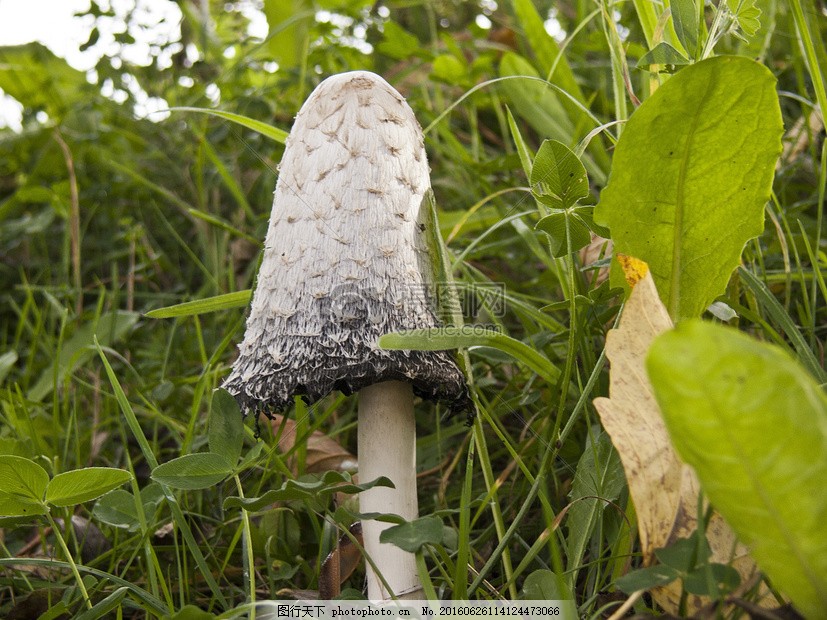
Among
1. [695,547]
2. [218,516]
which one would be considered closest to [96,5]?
[218,516]

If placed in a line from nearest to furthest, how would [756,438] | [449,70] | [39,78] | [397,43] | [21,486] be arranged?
1. [756,438]
2. [21,486]
3. [449,70]
4. [397,43]
5. [39,78]

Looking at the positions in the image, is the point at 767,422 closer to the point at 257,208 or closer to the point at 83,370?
the point at 83,370

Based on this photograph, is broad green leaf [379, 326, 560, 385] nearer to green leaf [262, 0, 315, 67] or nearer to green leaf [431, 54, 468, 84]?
green leaf [431, 54, 468, 84]

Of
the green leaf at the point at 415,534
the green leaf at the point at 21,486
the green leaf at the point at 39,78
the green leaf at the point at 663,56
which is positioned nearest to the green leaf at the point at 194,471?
Answer: the green leaf at the point at 21,486

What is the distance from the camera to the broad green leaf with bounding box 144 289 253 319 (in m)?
1.58

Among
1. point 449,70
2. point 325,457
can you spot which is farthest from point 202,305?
point 449,70

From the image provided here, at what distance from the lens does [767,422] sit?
753 millimetres

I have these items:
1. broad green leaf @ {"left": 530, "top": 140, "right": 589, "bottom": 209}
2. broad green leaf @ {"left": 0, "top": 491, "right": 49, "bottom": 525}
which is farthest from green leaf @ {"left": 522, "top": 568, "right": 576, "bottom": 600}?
broad green leaf @ {"left": 0, "top": 491, "right": 49, "bottom": 525}

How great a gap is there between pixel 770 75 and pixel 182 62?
3102 mm

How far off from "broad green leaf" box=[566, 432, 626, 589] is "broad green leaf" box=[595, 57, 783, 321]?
0.28 metres

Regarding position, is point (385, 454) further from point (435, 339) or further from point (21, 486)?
point (21, 486)

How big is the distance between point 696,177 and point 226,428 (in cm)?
90

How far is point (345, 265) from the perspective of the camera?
4.25 feet

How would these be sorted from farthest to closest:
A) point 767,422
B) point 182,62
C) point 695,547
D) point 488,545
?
point 182,62
point 488,545
point 695,547
point 767,422
